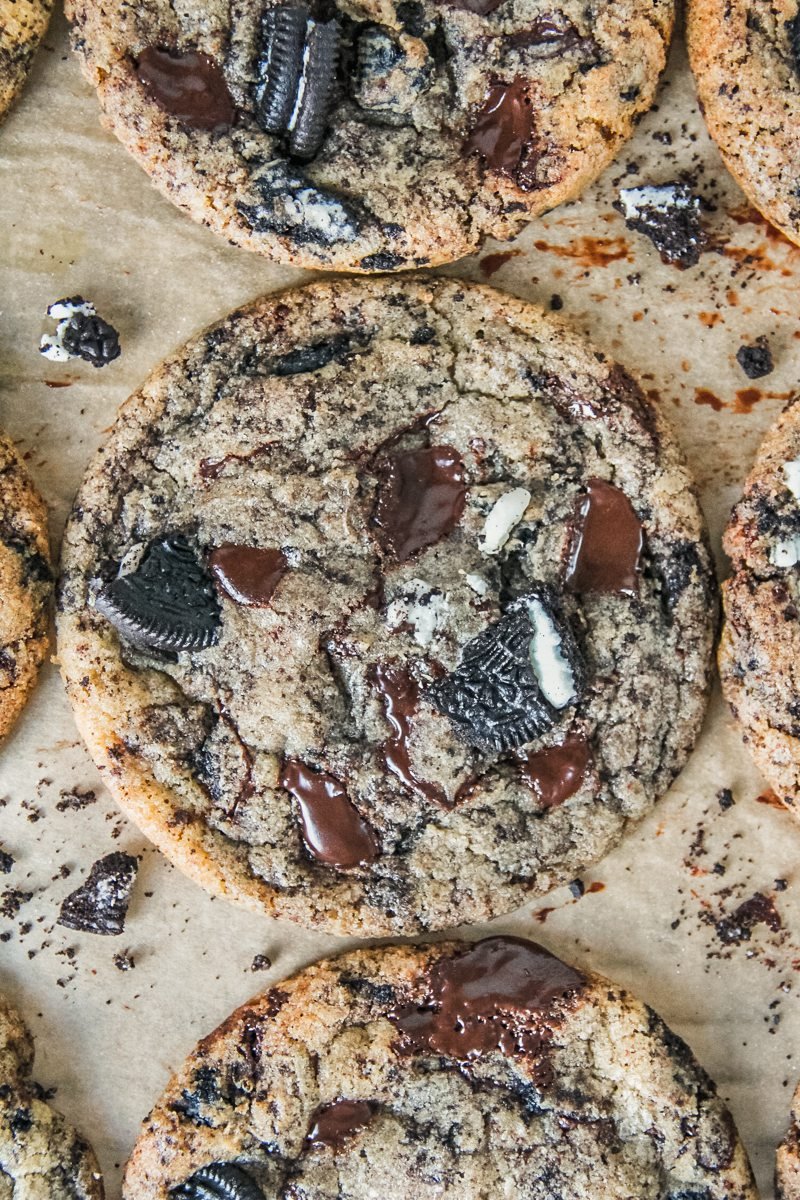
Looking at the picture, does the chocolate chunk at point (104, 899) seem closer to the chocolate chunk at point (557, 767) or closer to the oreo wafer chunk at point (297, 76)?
the chocolate chunk at point (557, 767)

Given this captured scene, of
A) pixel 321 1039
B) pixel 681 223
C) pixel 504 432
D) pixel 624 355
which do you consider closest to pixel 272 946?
pixel 321 1039

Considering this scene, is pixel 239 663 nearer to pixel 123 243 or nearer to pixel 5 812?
pixel 5 812

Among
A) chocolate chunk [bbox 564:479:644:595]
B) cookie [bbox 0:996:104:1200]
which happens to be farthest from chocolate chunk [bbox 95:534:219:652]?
cookie [bbox 0:996:104:1200]

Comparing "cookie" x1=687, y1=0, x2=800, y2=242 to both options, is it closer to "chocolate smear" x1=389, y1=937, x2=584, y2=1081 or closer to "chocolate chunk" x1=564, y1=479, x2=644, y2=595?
"chocolate chunk" x1=564, y1=479, x2=644, y2=595

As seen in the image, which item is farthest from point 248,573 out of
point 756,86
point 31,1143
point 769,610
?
point 756,86

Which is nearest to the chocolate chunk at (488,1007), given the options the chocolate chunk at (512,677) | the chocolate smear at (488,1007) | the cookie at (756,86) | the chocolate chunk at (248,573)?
the chocolate smear at (488,1007)

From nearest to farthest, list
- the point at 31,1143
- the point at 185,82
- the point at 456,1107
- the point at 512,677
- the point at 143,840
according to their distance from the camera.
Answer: the point at 512,677
the point at 185,82
the point at 456,1107
the point at 31,1143
the point at 143,840

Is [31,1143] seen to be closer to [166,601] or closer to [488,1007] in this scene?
[488,1007]
